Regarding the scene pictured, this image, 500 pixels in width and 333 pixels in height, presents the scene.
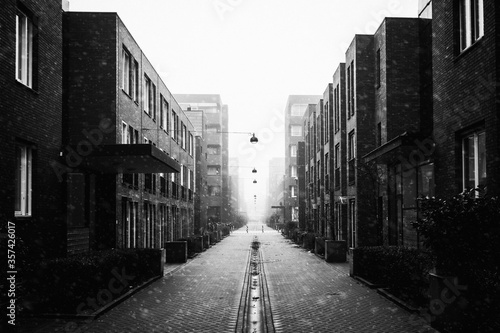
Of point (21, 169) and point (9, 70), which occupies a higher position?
point (9, 70)

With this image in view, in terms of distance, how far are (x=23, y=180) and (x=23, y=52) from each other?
3022 millimetres

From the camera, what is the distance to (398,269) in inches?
466

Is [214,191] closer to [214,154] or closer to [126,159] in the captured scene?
[214,154]

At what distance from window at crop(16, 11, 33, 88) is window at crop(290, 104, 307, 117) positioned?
6892 centimetres

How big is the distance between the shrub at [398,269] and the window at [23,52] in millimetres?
9573

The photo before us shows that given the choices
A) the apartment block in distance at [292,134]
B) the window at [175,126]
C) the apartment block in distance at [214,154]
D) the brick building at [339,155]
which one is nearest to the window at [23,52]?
the brick building at [339,155]

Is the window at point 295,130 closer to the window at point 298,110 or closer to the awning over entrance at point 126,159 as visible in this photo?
the window at point 298,110

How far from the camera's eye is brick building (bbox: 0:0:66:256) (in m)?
11.2

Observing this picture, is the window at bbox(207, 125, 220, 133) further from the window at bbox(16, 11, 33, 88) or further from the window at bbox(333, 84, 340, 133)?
the window at bbox(16, 11, 33, 88)

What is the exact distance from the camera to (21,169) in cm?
1248

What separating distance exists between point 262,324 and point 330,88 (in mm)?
23559

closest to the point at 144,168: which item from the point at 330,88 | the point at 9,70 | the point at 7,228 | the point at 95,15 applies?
the point at 95,15

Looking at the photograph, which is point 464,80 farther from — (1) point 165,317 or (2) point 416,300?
(1) point 165,317

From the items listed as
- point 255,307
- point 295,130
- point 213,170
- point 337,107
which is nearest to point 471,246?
point 255,307
